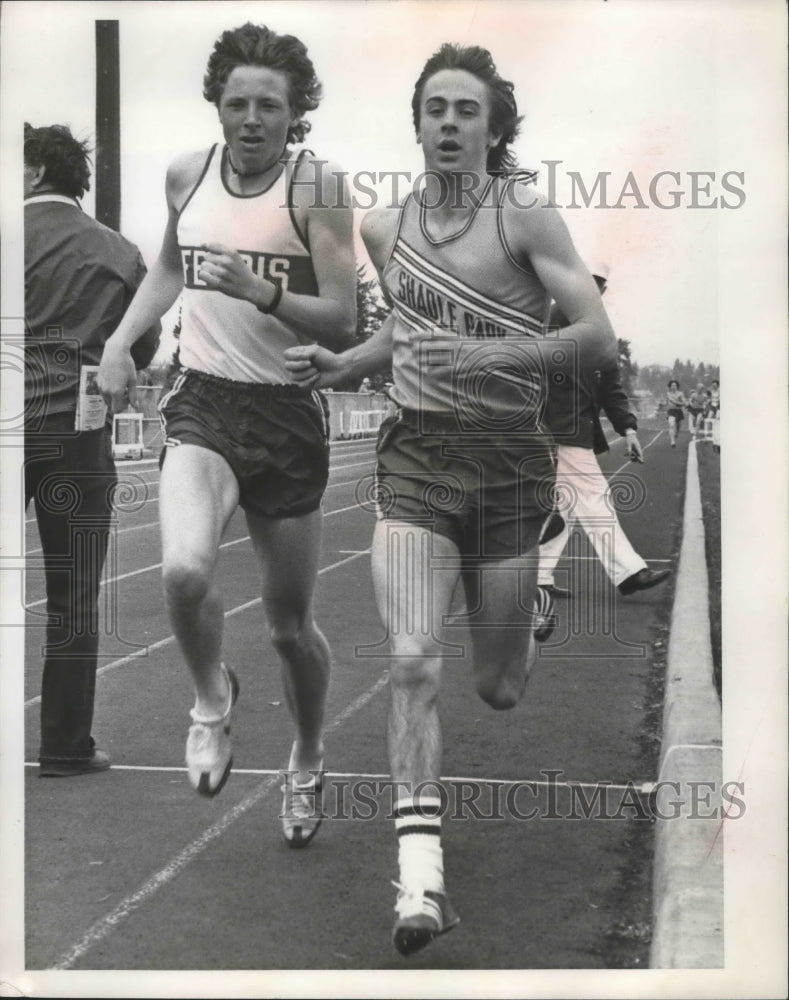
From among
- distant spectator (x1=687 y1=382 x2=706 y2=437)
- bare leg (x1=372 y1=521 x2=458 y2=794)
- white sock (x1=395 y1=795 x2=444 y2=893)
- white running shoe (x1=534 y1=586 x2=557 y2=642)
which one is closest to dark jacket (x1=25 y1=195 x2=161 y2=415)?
bare leg (x1=372 y1=521 x2=458 y2=794)

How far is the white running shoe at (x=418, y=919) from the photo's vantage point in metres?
3.88

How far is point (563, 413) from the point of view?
14.9 feet

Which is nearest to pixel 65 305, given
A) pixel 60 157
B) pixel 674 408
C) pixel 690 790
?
pixel 60 157

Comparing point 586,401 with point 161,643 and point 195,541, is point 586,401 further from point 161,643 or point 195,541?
point 161,643

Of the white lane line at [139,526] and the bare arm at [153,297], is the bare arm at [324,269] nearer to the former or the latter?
the bare arm at [153,297]

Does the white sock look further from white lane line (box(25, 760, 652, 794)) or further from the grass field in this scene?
the grass field

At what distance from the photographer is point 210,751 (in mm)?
4570

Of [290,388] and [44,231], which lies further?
[44,231]


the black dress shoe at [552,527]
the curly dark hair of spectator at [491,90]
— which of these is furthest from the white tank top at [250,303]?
the black dress shoe at [552,527]

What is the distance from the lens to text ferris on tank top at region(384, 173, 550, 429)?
4297mm

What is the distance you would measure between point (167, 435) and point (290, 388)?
406 mm

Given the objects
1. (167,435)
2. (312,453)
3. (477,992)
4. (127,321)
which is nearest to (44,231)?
(127,321)

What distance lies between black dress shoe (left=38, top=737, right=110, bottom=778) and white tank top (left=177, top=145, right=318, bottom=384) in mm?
1356

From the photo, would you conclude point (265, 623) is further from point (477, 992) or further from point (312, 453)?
point (477, 992)
